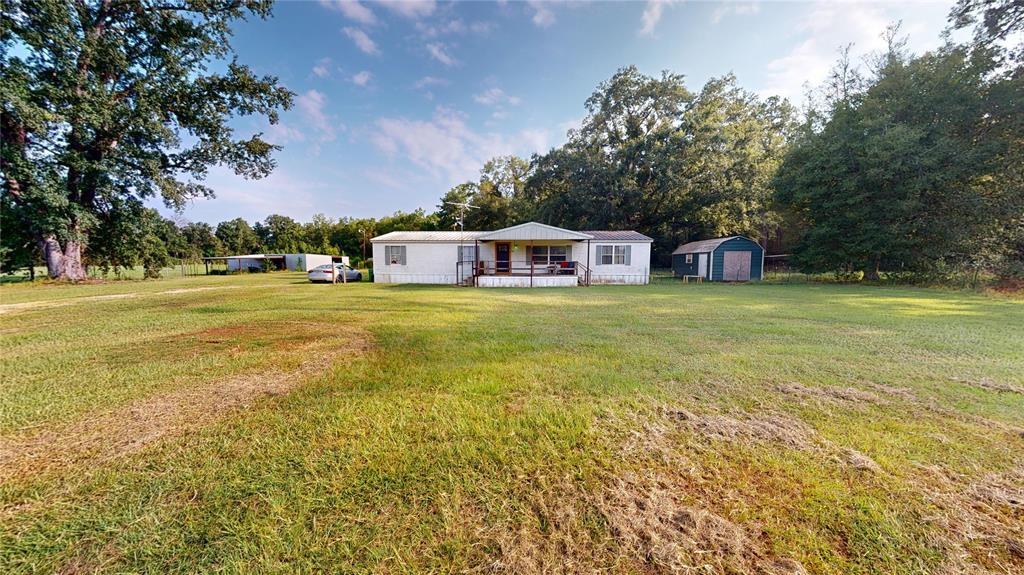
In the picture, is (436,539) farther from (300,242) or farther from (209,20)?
(300,242)

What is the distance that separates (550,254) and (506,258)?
2449 mm

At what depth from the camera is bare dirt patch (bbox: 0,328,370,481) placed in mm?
2223

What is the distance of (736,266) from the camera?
18609 mm

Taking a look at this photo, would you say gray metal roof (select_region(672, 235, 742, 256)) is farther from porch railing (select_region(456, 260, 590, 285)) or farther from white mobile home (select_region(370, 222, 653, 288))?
porch railing (select_region(456, 260, 590, 285))

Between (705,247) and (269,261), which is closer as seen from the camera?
(705,247)

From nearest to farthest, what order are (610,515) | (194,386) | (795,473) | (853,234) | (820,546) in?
1. (820,546)
2. (610,515)
3. (795,473)
4. (194,386)
5. (853,234)

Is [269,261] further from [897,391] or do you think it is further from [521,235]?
[897,391]

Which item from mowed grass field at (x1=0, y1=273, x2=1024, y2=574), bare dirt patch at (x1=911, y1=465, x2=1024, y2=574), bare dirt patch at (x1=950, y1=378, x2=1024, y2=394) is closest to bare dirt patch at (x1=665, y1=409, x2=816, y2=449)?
mowed grass field at (x1=0, y1=273, x2=1024, y2=574)

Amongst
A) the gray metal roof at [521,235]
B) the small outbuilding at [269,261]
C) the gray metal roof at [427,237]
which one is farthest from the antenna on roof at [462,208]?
the small outbuilding at [269,261]

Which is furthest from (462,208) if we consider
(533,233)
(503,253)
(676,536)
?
(676,536)

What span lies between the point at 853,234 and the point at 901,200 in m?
2.08

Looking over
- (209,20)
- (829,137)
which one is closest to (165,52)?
(209,20)

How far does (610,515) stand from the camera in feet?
5.66

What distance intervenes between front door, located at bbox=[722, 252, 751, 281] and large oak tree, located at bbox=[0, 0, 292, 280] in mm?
26117
